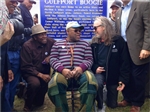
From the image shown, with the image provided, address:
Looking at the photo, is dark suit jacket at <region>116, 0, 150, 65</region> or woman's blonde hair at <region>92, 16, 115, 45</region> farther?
woman's blonde hair at <region>92, 16, 115, 45</region>

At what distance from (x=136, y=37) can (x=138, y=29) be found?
125 mm

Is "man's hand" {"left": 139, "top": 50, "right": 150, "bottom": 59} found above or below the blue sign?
below

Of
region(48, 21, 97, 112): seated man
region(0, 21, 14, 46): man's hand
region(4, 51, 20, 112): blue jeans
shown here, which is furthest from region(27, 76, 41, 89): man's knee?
region(0, 21, 14, 46): man's hand

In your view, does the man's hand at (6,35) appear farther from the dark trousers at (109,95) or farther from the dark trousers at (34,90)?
the dark trousers at (109,95)

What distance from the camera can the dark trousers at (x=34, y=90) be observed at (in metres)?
3.31

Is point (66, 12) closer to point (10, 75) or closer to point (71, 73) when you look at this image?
point (71, 73)

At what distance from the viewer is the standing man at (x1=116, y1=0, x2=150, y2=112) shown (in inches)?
121

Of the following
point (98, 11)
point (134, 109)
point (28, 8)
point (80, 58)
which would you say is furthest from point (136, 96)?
point (28, 8)

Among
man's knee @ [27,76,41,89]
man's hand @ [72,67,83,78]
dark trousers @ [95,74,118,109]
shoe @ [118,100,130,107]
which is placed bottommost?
shoe @ [118,100,130,107]

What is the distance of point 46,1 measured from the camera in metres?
3.80

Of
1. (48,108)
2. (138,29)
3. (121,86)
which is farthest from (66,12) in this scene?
(48,108)

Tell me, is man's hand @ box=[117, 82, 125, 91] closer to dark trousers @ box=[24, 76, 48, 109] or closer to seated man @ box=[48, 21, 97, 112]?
seated man @ box=[48, 21, 97, 112]

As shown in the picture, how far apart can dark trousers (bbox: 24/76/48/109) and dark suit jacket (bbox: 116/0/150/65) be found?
1565 mm

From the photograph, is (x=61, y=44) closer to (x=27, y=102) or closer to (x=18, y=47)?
(x=18, y=47)
